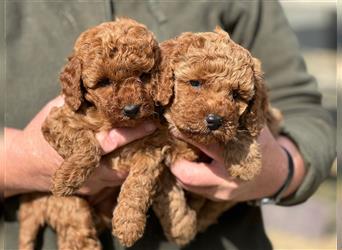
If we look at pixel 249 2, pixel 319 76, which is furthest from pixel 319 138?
pixel 319 76

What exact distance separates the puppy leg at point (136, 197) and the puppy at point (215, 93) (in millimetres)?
208

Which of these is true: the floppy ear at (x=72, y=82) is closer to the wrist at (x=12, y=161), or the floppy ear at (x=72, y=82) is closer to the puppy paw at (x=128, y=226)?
the wrist at (x=12, y=161)

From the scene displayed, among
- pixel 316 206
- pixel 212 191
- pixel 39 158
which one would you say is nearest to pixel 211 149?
pixel 212 191

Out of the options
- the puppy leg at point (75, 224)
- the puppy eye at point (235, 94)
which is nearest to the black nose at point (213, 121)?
the puppy eye at point (235, 94)

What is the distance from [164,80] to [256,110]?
44cm

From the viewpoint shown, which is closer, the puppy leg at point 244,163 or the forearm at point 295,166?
the puppy leg at point 244,163

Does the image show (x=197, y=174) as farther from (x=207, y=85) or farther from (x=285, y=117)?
(x=285, y=117)

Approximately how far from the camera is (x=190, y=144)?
2938 millimetres

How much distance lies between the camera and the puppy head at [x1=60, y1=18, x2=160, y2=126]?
263 centimetres

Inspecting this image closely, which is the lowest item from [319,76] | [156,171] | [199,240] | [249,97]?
[319,76]

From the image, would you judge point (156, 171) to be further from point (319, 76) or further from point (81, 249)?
point (319, 76)

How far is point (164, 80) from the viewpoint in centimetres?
271

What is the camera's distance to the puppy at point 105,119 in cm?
266

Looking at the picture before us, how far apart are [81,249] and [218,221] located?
72 cm
